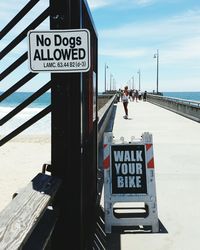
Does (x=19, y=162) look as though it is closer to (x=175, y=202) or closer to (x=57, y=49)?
(x=175, y=202)

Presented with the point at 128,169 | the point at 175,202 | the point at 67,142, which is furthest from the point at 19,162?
the point at 67,142

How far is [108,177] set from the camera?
20.9ft

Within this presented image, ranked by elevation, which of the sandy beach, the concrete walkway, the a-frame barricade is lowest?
the sandy beach

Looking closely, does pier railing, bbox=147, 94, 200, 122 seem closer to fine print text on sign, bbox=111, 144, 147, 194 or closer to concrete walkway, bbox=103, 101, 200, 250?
concrete walkway, bbox=103, 101, 200, 250

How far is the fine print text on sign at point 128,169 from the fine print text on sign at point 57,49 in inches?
109

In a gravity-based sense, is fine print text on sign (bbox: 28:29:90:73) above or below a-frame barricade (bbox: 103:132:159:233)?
above

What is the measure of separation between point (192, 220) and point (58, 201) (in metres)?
2.99

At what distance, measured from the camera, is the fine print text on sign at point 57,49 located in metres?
3.84

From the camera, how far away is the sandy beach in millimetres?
9816

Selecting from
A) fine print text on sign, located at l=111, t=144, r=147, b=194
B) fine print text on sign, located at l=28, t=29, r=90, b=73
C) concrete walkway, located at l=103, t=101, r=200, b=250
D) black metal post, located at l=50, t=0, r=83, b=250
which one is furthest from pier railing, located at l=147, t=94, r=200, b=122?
fine print text on sign, located at l=28, t=29, r=90, b=73

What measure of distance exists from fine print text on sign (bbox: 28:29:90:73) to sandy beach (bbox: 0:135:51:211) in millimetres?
3192

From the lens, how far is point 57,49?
3.87 metres

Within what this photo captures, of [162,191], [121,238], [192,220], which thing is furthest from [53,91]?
[162,191]

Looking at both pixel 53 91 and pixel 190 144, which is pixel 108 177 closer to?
pixel 53 91
